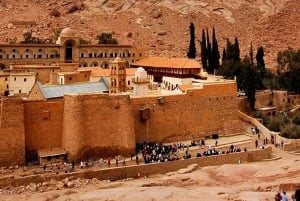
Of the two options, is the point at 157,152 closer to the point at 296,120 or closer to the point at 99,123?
the point at 99,123

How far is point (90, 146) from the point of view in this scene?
25000 mm

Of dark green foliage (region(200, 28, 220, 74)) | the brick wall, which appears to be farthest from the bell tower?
dark green foliage (region(200, 28, 220, 74))

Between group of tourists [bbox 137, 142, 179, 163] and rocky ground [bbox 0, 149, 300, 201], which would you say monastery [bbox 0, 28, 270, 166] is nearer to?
group of tourists [bbox 137, 142, 179, 163]

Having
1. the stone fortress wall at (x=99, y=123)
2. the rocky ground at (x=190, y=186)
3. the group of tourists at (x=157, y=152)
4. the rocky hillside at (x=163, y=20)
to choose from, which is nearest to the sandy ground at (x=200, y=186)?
the rocky ground at (x=190, y=186)

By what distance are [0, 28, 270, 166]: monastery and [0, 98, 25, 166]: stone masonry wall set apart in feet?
0.14

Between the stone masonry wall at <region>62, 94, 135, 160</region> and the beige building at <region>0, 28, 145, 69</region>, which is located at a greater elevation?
the beige building at <region>0, 28, 145, 69</region>

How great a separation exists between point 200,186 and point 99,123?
6.06 metres

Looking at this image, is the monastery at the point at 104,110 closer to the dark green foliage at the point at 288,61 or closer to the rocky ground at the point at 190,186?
the rocky ground at the point at 190,186

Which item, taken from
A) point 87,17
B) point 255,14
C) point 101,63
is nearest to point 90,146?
point 101,63

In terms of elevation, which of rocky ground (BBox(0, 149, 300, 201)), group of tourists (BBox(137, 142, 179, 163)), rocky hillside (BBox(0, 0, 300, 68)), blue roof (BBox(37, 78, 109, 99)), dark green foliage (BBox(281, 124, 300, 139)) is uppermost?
rocky hillside (BBox(0, 0, 300, 68))

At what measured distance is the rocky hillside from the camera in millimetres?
57219

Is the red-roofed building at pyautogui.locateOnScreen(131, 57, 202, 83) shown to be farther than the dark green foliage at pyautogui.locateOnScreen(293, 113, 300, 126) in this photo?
Yes

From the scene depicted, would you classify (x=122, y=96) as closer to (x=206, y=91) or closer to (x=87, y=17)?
(x=206, y=91)

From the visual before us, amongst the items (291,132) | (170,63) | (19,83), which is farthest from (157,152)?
(170,63)
